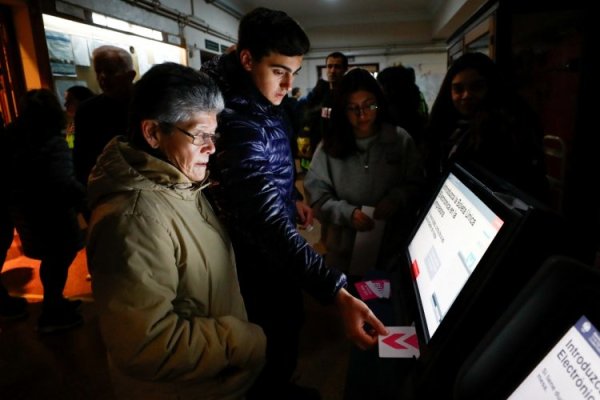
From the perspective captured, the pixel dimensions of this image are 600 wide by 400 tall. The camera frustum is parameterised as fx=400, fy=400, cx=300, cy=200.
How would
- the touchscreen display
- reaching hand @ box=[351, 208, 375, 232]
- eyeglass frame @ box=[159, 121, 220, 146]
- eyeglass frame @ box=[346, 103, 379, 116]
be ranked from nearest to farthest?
the touchscreen display
eyeglass frame @ box=[159, 121, 220, 146]
reaching hand @ box=[351, 208, 375, 232]
eyeglass frame @ box=[346, 103, 379, 116]

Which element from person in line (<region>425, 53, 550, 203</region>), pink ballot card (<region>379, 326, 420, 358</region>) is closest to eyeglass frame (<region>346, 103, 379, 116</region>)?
person in line (<region>425, 53, 550, 203</region>)

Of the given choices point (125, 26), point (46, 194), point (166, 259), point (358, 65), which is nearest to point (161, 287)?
point (166, 259)

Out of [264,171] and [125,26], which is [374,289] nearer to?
[264,171]

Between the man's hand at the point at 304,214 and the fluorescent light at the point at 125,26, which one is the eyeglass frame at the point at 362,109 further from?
the fluorescent light at the point at 125,26

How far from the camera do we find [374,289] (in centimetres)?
112

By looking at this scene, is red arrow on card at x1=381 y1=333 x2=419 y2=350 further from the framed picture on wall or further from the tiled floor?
the framed picture on wall

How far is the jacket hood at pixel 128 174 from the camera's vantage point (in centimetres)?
84

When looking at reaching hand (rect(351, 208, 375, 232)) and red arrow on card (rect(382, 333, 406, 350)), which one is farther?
reaching hand (rect(351, 208, 375, 232))

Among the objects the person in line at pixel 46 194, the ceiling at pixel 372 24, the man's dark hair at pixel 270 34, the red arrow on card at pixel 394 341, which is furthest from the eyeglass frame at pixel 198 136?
the ceiling at pixel 372 24

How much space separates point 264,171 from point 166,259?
1.25 feet

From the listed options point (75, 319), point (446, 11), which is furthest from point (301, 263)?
point (446, 11)

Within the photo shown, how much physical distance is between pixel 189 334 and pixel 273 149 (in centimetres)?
57

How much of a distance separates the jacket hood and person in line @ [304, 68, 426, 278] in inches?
35.6

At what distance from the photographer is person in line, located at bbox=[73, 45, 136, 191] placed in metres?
2.24
